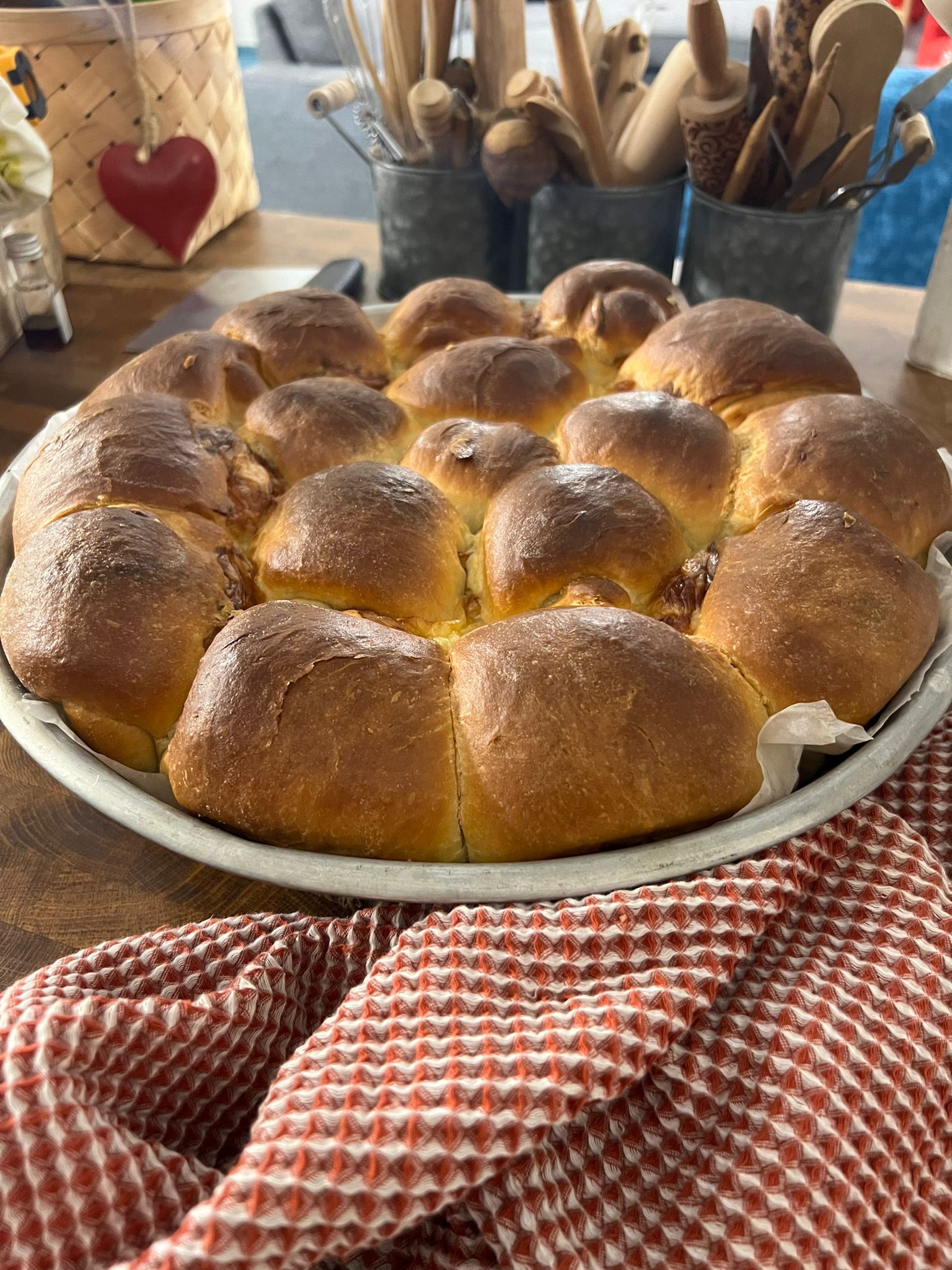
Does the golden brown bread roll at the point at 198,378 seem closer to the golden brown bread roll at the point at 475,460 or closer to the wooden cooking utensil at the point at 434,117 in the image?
the golden brown bread roll at the point at 475,460

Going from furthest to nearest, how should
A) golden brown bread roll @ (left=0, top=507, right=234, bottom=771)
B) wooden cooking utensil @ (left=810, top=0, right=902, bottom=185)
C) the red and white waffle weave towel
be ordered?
wooden cooking utensil @ (left=810, top=0, right=902, bottom=185), golden brown bread roll @ (left=0, top=507, right=234, bottom=771), the red and white waffle weave towel

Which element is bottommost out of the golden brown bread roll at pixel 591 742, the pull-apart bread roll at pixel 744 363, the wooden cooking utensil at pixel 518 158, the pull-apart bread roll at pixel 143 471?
the golden brown bread roll at pixel 591 742

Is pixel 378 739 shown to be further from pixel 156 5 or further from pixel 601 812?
pixel 156 5

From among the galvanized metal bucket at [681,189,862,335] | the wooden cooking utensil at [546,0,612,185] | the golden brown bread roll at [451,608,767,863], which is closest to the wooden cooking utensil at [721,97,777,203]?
the galvanized metal bucket at [681,189,862,335]

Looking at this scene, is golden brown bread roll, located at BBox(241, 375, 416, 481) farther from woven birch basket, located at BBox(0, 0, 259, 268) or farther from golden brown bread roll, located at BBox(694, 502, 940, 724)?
woven birch basket, located at BBox(0, 0, 259, 268)

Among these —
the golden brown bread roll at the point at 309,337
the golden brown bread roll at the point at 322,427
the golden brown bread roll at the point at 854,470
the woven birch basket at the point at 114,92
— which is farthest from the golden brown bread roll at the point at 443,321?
the woven birch basket at the point at 114,92
